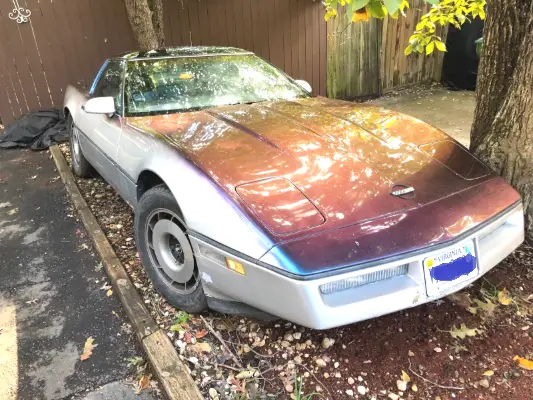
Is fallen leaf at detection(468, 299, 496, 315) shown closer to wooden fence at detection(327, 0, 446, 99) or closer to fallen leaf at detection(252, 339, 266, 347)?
fallen leaf at detection(252, 339, 266, 347)

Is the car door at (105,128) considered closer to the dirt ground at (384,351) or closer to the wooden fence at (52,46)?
the dirt ground at (384,351)

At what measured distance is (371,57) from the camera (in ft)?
28.0

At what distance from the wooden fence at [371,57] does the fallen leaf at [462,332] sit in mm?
6910

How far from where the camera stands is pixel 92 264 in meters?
3.24

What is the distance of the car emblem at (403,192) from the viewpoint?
2.14 metres

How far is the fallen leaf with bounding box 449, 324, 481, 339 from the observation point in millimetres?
2227

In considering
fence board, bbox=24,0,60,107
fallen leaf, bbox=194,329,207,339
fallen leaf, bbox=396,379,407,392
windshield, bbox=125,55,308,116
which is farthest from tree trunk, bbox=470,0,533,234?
fence board, bbox=24,0,60,107

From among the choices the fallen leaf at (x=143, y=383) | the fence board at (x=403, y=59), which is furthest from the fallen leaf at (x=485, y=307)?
the fence board at (x=403, y=59)

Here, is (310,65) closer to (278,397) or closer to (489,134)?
(489,134)

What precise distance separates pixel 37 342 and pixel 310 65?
7.03 metres

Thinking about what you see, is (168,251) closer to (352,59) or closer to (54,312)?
(54,312)

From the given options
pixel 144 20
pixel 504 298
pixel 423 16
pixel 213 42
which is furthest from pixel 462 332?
pixel 213 42

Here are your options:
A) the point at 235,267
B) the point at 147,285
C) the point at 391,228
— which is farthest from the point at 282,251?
the point at 147,285

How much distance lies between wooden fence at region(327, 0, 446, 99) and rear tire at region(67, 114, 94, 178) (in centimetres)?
529
